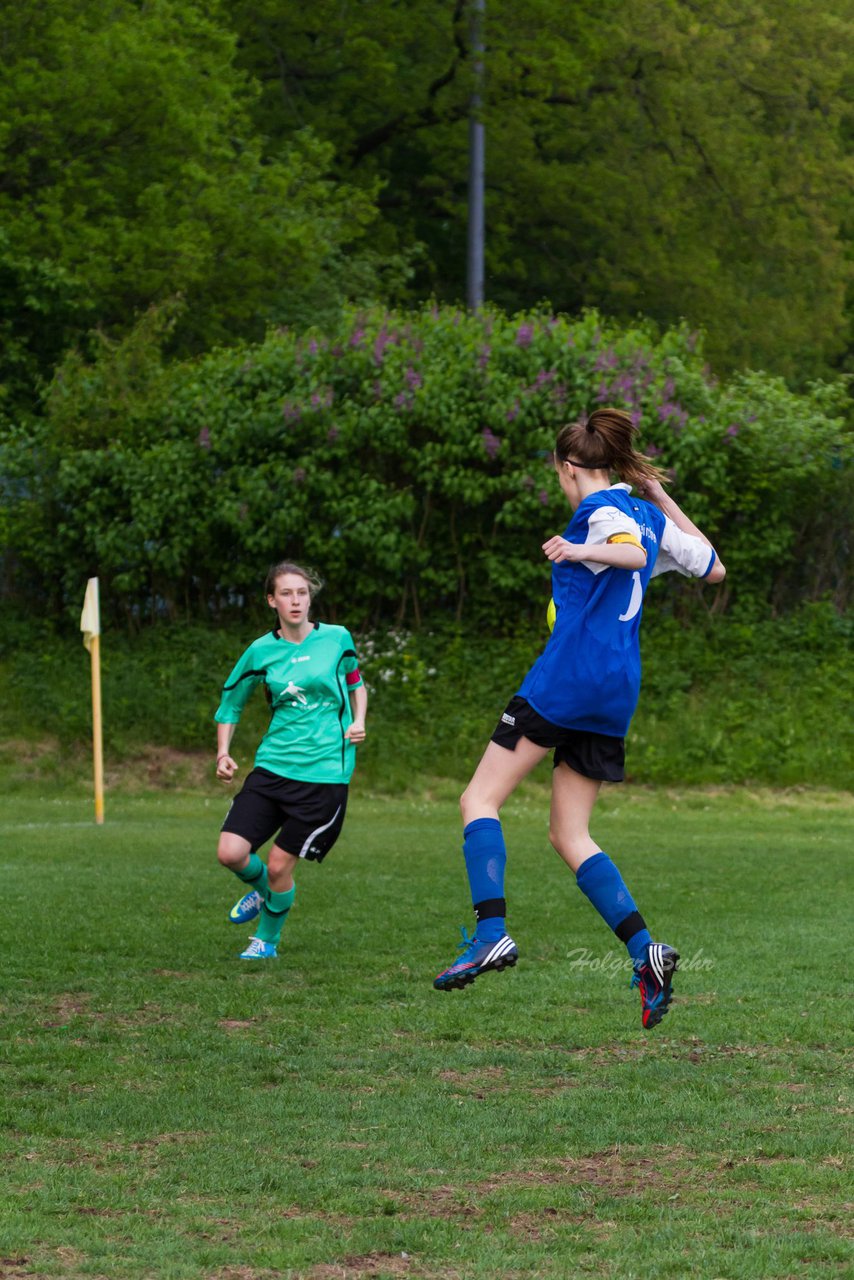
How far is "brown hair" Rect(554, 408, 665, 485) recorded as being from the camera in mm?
5867

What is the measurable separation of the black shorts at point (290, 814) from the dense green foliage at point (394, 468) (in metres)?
13.3

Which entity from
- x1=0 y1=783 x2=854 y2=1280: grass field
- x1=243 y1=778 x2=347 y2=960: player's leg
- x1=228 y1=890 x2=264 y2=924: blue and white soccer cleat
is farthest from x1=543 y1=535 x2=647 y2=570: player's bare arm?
x1=228 y1=890 x2=264 y2=924: blue and white soccer cleat

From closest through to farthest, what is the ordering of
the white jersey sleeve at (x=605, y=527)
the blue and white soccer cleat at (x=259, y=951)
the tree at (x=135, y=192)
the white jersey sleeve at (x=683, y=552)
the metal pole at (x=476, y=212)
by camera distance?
the white jersey sleeve at (x=605, y=527) < the white jersey sleeve at (x=683, y=552) < the blue and white soccer cleat at (x=259, y=951) < the tree at (x=135, y=192) < the metal pole at (x=476, y=212)

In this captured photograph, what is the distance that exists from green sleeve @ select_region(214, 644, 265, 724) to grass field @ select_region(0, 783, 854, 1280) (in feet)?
3.98

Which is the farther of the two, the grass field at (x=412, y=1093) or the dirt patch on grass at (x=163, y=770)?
the dirt patch on grass at (x=163, y=770)

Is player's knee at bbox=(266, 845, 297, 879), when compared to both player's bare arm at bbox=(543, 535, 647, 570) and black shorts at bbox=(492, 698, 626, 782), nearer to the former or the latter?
black shorts at bbox=(492, 698, 626, 782)

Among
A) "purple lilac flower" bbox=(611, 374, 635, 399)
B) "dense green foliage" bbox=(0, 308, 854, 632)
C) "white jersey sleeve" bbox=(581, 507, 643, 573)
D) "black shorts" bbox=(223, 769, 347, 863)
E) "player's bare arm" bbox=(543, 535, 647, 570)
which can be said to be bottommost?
"black shorts" bbox=(223, 769, 347, 863)

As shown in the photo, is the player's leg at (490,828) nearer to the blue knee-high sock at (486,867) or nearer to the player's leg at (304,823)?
the blue knee-high sock at (486,867)

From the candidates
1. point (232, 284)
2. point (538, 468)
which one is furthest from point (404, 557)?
point (232, 284)

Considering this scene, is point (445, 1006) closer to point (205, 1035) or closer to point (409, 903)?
point (205, 1035)

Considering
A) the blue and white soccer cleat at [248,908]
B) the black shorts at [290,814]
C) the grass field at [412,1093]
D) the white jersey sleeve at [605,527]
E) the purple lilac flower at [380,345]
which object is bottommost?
the grass field at [412,1093]

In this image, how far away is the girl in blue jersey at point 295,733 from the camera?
841 cm

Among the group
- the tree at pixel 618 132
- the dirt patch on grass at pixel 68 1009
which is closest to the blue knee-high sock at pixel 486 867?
the dirt patch on grass at pixel 68 1009

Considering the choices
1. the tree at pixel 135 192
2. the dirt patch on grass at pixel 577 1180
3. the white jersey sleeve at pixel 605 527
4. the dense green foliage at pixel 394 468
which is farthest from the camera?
the tree at pixel 135 192
